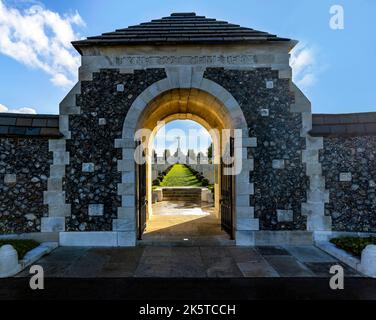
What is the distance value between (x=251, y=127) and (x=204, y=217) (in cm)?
460

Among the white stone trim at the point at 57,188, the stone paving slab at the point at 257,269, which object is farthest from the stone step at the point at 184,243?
the white stone trim at the point at 57,188

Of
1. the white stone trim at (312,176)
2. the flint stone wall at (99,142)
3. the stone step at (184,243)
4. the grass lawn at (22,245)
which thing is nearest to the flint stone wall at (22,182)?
the grass lawn at (22,245)

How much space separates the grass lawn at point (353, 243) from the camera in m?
5.00

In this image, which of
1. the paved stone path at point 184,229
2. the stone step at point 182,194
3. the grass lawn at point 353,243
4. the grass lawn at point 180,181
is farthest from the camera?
the grass lawn at point 180,181

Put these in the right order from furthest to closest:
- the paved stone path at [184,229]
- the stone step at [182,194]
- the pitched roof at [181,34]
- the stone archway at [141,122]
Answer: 1. the stone step at [182,194]
2. the paved stone path at [184,229]
3. the pitched roof at [181,34]
4. the stone archway at [141,122]

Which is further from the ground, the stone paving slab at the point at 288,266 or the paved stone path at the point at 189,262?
the stone paving slab at the point at 288,266

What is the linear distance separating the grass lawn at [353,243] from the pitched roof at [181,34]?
4982mm

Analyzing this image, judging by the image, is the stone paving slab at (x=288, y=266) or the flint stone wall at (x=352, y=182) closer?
the stone paving slab at (x=288, y=266)

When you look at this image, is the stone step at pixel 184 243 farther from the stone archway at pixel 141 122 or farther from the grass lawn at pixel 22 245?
the grass lawn at pixel 22 245

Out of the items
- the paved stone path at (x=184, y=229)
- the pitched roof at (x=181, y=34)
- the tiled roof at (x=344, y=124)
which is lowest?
the paved stone path at (x=184, y=229)

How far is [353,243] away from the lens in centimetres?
525

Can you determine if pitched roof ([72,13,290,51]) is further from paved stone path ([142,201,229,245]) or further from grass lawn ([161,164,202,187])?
grass lawn ([161,164,202,187])
